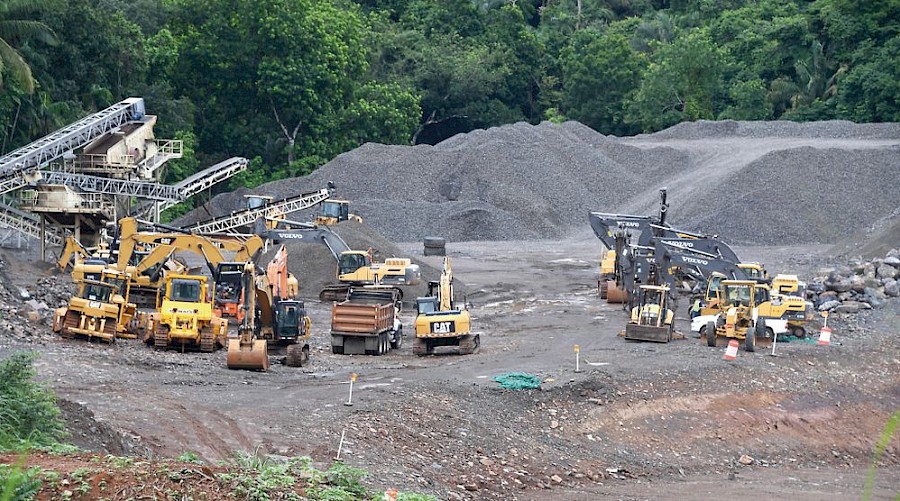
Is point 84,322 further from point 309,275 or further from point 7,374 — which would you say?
point 309,275

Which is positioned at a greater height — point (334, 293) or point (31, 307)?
point (334, 293)

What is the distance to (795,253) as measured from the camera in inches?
2266

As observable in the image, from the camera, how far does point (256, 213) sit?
56531 mm

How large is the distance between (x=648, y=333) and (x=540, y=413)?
938cm

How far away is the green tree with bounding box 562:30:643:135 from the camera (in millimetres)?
92750

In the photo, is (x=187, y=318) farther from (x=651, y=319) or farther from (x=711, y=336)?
(x=711, y=336)

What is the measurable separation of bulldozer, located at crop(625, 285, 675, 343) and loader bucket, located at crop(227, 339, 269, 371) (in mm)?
10954

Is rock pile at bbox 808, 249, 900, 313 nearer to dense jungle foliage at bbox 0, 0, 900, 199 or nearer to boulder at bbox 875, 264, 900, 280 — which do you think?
boulder at bbox 875, 264, 900, 280

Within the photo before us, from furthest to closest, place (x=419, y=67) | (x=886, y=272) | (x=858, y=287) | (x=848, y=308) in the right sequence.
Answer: (x=419, y=67), (x=886, y=272), (x=858, y=287), (x=848, y=308)

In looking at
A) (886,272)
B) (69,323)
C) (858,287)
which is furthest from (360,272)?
(886,272)

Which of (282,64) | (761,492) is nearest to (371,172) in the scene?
(282,64)

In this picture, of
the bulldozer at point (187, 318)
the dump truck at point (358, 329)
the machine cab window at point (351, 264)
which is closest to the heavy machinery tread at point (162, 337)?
the bulldozer at point (187, 318)

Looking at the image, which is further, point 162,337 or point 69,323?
point 69,323

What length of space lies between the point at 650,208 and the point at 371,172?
51.2 feet
